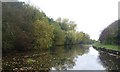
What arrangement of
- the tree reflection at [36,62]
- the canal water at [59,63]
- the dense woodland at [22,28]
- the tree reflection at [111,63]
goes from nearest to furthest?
1. the tree reflection at [111,63]
2. the tree reflection at [36,62]
3. the canal water at [59,63]
4. the dense woodland at [22,28]

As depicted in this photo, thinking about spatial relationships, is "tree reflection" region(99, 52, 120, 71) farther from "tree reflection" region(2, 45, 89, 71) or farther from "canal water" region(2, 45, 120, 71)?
"tree reflection" region(2, 45, 89, 71)

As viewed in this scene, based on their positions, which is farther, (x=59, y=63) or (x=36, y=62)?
(x=36, y=62)

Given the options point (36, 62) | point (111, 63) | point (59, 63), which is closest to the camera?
point (111, 63)

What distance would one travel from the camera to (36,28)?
196ft

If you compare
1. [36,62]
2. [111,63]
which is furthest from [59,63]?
[111,63]

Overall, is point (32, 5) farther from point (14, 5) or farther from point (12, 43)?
point (12, 43)

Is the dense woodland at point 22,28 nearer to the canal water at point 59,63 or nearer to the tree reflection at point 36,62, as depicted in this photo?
the tree reflection at point 36,62

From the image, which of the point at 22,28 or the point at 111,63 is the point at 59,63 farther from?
the point at 22,28

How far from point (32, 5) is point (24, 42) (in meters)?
16.6

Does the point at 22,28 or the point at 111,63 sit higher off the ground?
the point at 22,28

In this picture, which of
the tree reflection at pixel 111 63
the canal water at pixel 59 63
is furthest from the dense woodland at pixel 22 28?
the tree reflection at pixel 111 63

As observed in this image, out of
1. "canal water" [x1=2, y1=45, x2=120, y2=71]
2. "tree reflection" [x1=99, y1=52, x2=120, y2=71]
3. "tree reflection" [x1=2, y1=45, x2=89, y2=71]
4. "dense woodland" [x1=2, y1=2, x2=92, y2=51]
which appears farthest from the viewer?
"dense woodland" [x1=2, y1=2, x2=92, y2=51]

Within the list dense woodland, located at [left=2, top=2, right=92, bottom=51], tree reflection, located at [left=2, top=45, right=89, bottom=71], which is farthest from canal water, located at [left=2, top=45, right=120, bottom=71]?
dense woodland, located at [left=2, top=2, right=92, bottom=51]

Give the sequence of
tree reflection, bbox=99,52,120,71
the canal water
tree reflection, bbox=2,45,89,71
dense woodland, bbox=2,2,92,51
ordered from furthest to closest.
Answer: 1. dense woodland, bbox=2,2,92,51
2. the canal water
3. tree reflection, bbox=2,45,89,71
4. tree reflection, bbox=99,52,120,71
